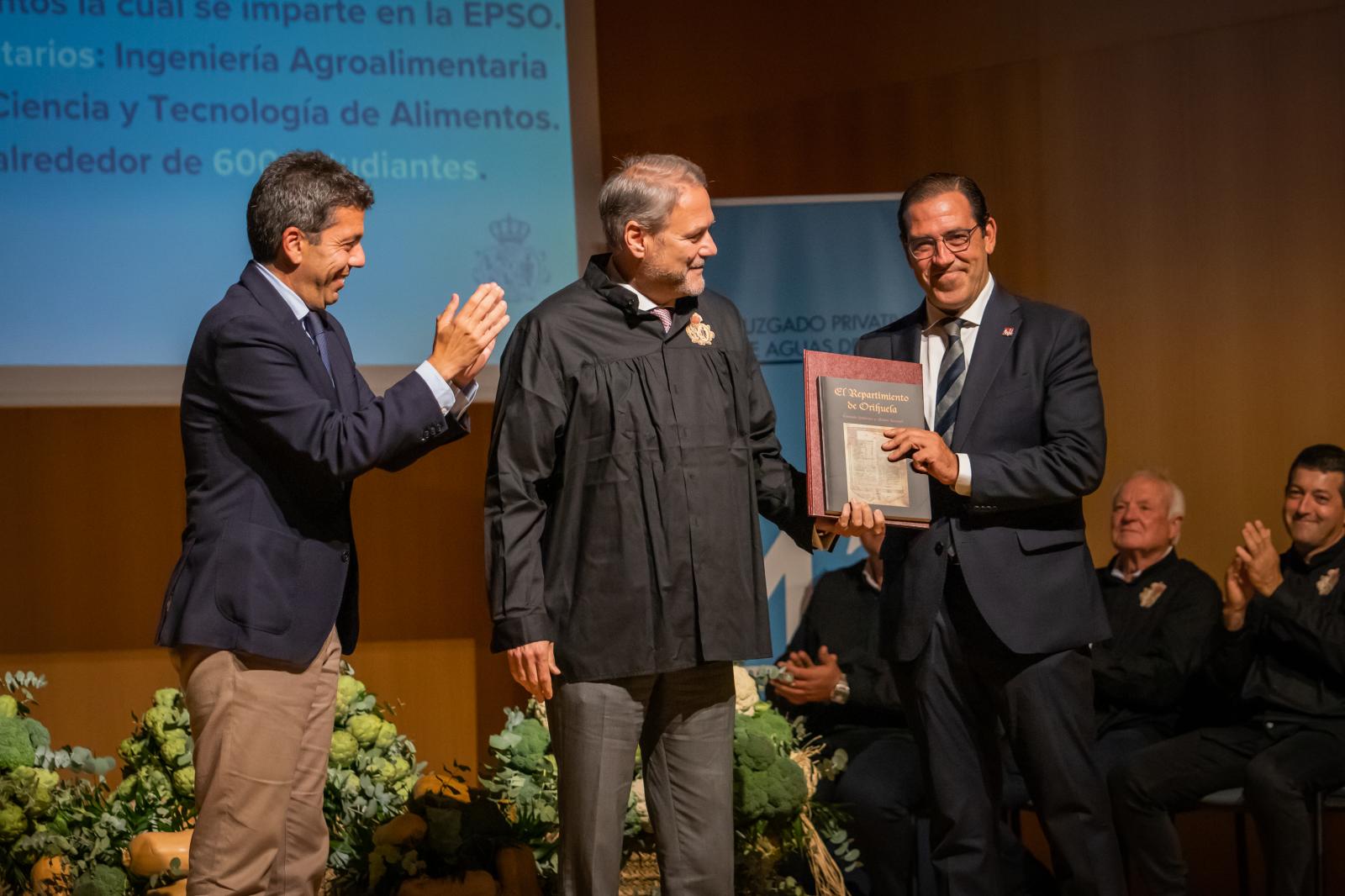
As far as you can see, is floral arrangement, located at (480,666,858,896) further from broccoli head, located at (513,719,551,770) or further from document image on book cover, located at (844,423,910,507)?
document image on book cover, located at (844,423,910,507)

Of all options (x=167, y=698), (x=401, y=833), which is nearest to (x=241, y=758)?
(x=401, y=833)

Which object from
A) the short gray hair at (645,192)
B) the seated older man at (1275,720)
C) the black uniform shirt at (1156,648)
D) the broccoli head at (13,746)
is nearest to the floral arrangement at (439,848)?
the broccoli head at (13,746)

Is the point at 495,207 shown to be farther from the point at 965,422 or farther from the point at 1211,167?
the point at 1211,167

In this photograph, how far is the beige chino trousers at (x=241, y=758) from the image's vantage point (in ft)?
7.64

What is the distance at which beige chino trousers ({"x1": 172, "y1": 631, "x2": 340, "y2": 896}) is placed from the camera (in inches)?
91.7

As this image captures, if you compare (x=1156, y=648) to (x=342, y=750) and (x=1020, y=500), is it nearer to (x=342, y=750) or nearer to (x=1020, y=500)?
(x=1020, y=500)

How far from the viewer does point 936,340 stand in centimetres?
293

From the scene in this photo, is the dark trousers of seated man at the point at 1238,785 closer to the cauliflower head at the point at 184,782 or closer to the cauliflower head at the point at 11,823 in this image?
the cauliflower head at the point at 184,782

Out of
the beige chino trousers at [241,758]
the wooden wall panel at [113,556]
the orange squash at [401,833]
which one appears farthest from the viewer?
the wooden wall panel at [113,556]

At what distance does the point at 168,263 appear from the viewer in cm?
395

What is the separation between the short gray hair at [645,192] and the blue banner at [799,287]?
6.67 ft

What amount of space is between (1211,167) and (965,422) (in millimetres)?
2991

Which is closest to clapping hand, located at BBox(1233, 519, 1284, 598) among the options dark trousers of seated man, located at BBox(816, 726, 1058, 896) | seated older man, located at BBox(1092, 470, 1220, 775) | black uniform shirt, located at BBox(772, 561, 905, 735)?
A: seated older man, located at BBox(1092, 470, 1220, 775)

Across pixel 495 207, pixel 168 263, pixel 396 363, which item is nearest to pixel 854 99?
pixel 495 207
